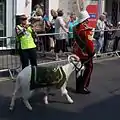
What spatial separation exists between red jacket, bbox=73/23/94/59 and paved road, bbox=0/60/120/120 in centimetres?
92

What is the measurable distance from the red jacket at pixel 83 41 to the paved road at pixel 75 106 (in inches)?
36.2

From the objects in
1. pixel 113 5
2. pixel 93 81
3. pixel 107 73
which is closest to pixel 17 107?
pixel 93 81

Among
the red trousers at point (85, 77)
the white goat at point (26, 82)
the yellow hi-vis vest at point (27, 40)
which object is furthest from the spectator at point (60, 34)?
the white goat at point (26, 82)

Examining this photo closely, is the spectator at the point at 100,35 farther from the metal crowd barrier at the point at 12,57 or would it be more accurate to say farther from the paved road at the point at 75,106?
the paved road at the point at 75,106

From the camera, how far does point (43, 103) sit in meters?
7.62

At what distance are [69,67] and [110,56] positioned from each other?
6582mm

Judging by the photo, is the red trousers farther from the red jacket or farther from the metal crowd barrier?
the metal crowd barrier

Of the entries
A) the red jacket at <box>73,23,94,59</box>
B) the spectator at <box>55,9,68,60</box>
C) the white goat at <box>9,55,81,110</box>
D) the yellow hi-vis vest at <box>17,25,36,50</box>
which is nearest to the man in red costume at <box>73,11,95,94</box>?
the red jacket at <box>73,23,94,59</box>

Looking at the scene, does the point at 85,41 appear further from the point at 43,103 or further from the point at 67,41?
the point at 67,41

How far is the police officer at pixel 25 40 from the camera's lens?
342 inches

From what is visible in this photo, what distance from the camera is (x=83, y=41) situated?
814 cm

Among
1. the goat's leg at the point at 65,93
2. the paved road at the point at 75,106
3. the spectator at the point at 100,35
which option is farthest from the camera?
the spectator at the point at 100,35

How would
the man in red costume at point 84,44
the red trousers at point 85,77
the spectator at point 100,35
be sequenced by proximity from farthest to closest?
the spectator at point 100,35 → the red trousers at point 85,77 → the man in red costume at point 84,44

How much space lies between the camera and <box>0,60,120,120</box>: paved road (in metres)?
6.81
